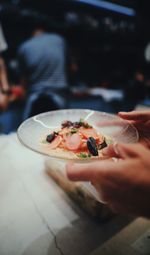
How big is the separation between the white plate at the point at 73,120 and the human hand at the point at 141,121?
4 cm

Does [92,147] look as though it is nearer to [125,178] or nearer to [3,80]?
[125,178]

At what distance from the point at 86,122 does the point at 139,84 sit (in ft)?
10.6

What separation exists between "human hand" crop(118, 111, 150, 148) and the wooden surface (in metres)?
0.40

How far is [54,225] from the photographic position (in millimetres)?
1064

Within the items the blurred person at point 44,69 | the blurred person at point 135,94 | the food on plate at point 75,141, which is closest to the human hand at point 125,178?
the food on plate at point 75,141

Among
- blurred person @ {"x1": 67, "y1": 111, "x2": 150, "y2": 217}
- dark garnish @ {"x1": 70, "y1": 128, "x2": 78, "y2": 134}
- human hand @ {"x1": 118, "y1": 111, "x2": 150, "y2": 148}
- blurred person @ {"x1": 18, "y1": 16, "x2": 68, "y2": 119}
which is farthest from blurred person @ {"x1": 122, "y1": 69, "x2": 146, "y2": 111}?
blurred person @ {"x1": 67, "y1": 111, "x2": 150, "y2": 217}

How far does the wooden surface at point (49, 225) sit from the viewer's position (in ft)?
3.13

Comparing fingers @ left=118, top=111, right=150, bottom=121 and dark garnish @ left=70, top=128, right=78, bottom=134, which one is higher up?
fingers @ left=118, top=111, right=150, bottom=121

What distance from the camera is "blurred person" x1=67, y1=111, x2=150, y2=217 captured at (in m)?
0.66

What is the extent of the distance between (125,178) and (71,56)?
4413mm

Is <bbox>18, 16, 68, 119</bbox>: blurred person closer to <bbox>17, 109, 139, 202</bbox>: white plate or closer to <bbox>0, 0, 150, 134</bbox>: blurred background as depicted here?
<bbox>0, 0, 150, 134</bbox>: blurred background

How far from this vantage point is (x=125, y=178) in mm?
662

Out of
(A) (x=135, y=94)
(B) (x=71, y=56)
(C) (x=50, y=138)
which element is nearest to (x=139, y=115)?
(C) (x=50, y=138)

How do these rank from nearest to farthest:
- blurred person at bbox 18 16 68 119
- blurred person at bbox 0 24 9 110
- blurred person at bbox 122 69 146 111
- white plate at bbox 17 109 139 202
Result: white plate at bbox 17 109 139 202 → blurred person at bbox 0 24 9 110 → blurred person at bbox 18 16 68 119 → blurred person at bbox 122 69 146 111
